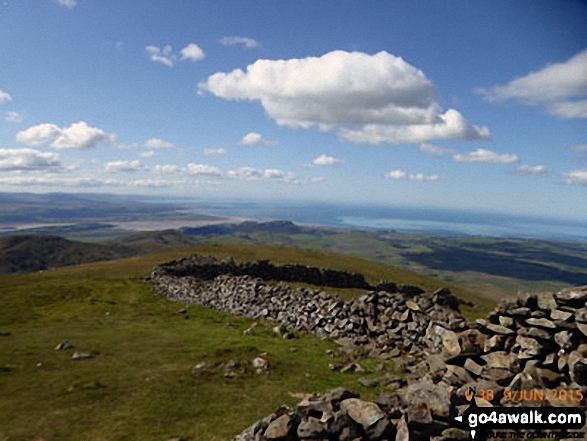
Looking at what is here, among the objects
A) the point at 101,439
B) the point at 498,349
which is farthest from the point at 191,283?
the point at 498,349

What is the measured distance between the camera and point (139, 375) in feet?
54.4

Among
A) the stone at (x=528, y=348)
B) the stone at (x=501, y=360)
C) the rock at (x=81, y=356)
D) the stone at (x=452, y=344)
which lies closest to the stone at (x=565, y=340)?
the stone at (x=528, y=348)

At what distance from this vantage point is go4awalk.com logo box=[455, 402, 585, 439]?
33.0 ft

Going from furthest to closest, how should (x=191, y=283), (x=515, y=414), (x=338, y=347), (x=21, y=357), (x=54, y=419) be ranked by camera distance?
(x=191, y=283)
(x=338, y=347)
(x=21, y=357)
(x=54, y=419)
(x=515, y=414)

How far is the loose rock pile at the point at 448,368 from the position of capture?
985 cm

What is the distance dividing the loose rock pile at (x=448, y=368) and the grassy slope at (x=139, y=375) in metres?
2.90

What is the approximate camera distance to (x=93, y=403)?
45.2ft

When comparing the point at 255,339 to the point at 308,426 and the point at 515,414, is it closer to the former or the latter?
the point at 308,426

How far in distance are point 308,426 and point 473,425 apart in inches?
197

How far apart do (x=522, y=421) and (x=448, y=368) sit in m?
4.31

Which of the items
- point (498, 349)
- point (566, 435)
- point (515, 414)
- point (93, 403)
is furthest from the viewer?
point (498, 349)

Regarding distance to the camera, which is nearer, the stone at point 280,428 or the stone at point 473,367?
the stone at point 280,428

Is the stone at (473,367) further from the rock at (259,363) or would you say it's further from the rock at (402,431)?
the rock at (259,363)

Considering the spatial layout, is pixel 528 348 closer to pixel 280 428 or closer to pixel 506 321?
pixel 506 321
